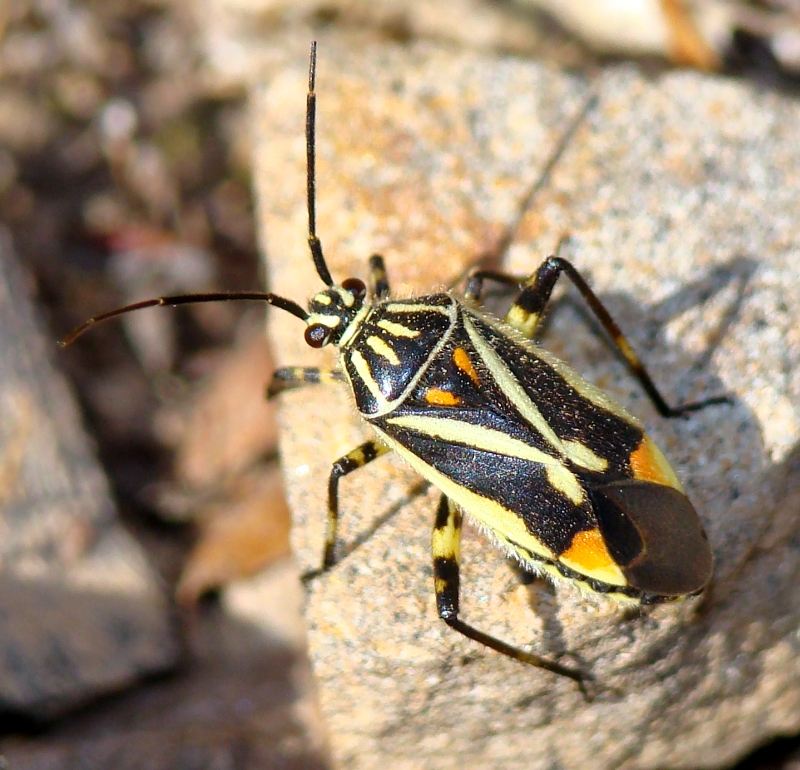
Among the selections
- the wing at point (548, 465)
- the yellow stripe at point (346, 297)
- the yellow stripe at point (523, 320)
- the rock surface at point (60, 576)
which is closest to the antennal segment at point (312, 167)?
the yellow stripe at point (346, 297)

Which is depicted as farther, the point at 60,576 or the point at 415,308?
the point at 60,576

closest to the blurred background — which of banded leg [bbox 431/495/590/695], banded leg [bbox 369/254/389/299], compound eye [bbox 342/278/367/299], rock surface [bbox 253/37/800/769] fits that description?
rock surface [bbox 253/37/800/769]

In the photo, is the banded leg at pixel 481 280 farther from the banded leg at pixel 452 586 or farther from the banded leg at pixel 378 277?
the banded leg at pixel 452 586

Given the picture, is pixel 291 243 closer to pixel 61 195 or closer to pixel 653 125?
pixel 653 125

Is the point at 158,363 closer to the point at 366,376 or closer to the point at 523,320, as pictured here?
the point at 366,376

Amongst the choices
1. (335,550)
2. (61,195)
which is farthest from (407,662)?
(61,195)

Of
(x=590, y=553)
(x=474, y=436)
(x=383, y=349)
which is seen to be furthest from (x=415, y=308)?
(x=590, y=553)
